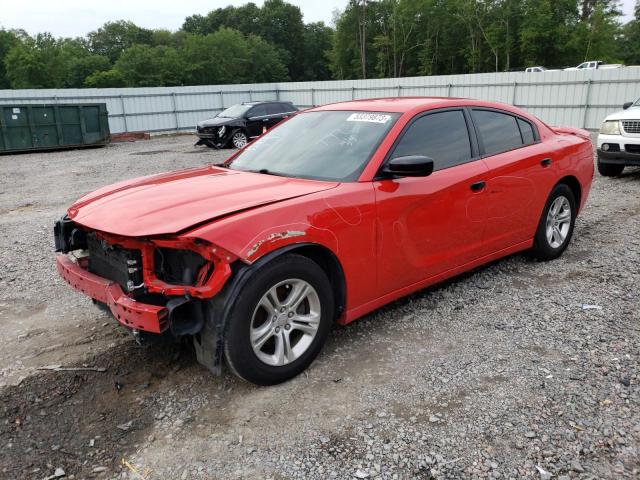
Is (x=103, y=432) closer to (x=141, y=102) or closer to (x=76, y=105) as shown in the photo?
(x=76, y=105)

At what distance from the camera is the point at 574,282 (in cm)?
478

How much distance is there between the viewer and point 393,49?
208 ft

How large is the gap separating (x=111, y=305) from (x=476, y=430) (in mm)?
2076

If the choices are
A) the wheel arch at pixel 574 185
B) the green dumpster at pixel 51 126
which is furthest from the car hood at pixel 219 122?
the wheel arch at pixel 574 185

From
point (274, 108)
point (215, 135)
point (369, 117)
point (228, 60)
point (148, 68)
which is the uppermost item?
point (228, 60)

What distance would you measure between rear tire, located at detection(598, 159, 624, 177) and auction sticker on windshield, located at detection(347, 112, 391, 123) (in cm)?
783

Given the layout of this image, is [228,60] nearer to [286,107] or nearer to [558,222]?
[286,107]

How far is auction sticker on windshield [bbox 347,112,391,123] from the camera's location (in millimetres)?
3956

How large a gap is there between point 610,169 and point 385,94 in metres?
15.3

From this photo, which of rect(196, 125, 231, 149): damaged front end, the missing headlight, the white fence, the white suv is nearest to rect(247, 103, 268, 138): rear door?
rect(196, 125, 231, 149): damaged front end

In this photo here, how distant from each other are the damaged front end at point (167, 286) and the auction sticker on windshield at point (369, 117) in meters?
1.76

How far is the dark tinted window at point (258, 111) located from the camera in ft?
60.3

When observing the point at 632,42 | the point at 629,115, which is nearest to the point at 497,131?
the point at 629,115

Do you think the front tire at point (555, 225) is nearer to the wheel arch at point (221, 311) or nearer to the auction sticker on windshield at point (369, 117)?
the auction sticker on windshield at point (369, 117)
